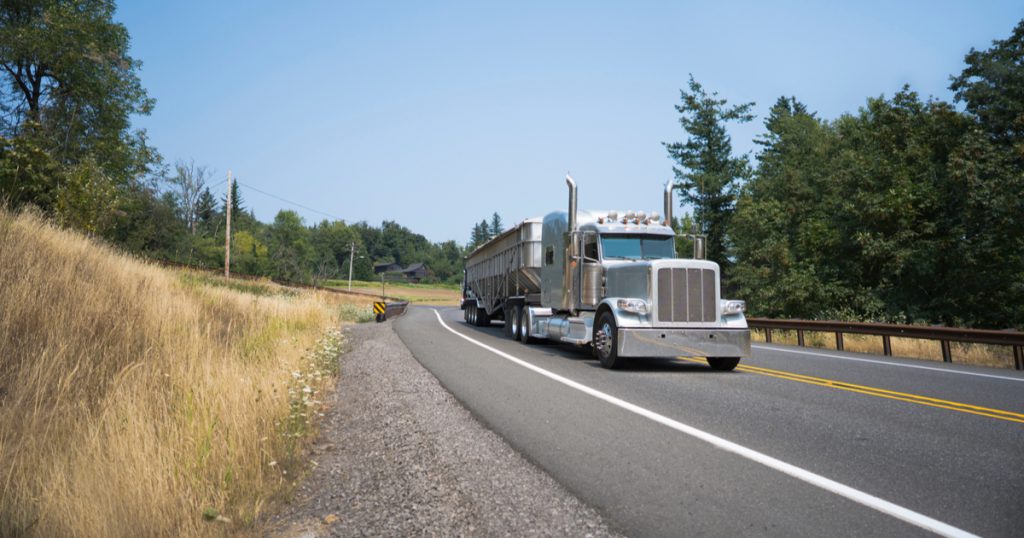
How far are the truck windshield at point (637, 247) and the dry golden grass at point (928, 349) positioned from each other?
6.78 meters

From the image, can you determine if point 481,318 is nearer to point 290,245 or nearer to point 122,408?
point 122,408

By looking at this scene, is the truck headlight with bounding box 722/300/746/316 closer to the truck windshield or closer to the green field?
the truck windshield

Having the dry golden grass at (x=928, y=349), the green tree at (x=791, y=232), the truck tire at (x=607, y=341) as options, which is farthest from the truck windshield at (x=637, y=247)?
the green tree at (x=791, y=232)

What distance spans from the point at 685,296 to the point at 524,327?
6.49 metres

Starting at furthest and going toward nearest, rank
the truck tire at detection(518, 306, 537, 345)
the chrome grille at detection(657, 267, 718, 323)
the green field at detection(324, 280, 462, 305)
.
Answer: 1. the green field at detection(324, 280, 462, 305)
2. the truck tire at detection(518, 306, 537, 345)
3. the chrome grille at detection(657, 267, 718, 323)

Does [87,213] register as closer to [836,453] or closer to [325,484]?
[325,484]

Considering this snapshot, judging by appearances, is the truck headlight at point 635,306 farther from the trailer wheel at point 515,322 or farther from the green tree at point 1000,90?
the green tree at point 1000,90

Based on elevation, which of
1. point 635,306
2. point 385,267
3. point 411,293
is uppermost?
point 385,267

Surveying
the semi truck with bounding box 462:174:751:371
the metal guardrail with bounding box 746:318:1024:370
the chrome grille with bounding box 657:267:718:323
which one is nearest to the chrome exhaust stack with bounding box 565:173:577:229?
the semi truck with bounding box 462:174:751:371

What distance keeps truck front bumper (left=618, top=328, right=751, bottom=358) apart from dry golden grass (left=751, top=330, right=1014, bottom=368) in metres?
6.42

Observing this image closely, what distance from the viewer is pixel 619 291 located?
36.7 ft

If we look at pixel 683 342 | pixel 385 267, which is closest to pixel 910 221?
pixel 683 342

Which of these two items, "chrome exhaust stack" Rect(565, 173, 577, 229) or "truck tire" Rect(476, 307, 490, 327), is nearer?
"chrome exhaust stack" Rect(565, 173, 577, 229)

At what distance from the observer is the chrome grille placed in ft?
33.0
